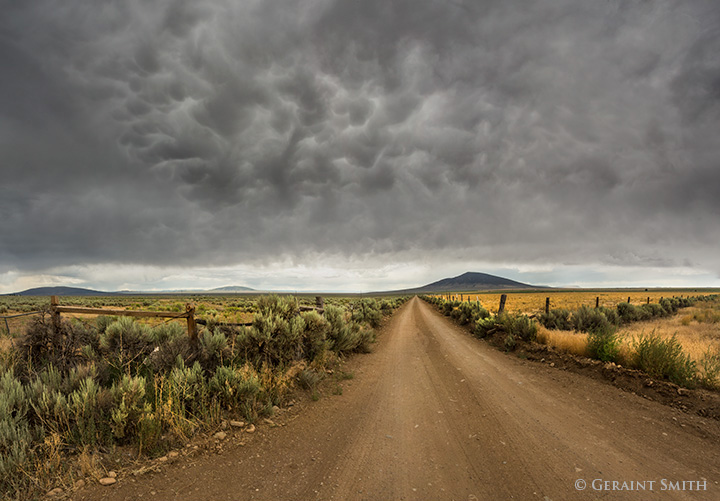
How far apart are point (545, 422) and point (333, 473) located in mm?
4087

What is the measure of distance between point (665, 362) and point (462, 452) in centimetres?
644

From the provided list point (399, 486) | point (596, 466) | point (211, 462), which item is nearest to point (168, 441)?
point (211, 462)

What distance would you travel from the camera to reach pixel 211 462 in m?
4.17

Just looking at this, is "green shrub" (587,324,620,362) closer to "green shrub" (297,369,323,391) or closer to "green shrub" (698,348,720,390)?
"green shrub" (698,348,720,390)

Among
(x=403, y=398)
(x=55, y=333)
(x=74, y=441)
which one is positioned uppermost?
(x=55, y=333)

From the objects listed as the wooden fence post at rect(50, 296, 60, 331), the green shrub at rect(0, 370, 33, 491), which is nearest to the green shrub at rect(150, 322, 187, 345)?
the wooden fence post at rect(50, 296, 60, 331)

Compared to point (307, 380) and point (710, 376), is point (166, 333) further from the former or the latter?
point (710, 376)

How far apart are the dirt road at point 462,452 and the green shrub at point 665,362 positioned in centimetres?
119

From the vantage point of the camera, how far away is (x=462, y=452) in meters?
4.48

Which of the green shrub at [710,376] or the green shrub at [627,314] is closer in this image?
the green shrub at [710,376]

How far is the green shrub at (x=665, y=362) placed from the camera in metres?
6.72

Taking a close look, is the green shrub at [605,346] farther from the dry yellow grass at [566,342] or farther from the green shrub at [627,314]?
the green shrub at [627,314]

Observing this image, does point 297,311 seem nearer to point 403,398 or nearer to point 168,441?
point 403,398

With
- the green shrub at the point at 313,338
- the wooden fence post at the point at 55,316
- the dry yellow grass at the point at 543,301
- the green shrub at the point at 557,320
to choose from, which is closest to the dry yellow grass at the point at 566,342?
the green shrub at the point at 557,320
